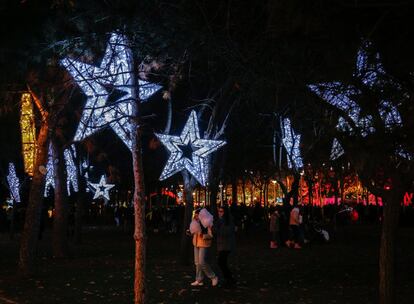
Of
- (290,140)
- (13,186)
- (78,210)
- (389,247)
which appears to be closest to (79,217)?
(78,210)

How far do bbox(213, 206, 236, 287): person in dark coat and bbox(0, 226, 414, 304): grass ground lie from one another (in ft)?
1.03

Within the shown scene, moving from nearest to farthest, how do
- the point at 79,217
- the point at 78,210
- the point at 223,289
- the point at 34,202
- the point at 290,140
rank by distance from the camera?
the point at 223,289 → the point at 34,202 → the point at 290,140 → the point at 79,217 → the point at 78,210

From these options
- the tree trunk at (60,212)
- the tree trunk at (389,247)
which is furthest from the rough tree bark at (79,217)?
the tree trunk at (389,247)

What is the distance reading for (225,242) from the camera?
14484mm

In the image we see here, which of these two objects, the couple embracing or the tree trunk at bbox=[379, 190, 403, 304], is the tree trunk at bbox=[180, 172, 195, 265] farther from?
the tree trunk at bbox=[379, 190, 403, 304]

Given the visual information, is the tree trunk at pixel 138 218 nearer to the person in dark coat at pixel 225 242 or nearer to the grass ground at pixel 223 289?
the grass ground at pixel 223 289

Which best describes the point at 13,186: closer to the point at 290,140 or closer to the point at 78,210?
the point at 78,210

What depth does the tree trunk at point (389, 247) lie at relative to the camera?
9836 mm

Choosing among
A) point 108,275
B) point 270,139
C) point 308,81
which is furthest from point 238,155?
point 308,81

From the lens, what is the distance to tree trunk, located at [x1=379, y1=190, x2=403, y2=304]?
984 cm

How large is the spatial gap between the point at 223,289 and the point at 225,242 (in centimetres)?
103

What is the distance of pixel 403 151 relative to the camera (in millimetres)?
9289

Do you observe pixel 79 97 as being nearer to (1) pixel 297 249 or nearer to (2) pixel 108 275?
(2) pixel 108 275

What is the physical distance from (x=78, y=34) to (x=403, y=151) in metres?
6.51
